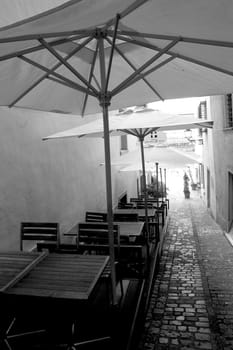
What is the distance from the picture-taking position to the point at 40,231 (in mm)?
4871

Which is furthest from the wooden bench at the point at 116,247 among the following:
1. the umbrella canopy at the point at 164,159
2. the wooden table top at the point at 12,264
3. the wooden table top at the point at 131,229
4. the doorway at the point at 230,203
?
the doorway at the point at 230,203

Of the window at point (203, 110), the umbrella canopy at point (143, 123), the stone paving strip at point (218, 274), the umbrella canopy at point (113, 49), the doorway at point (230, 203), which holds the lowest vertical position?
the stone paving strip at point (218, 274)

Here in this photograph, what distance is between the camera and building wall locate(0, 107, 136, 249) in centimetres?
493

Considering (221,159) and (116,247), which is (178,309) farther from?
(221,159)

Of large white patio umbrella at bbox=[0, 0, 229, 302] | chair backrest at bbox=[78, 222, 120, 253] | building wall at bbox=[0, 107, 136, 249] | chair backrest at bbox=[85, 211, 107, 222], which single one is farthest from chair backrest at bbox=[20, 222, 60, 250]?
chair backrest at bbox=[85, 211, 107, 222]

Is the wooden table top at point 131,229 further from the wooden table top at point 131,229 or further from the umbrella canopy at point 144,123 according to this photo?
the umbrella canopy at point 144,123

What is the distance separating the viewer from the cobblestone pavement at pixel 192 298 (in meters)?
3.76

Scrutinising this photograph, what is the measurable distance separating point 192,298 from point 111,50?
4167 millimetres

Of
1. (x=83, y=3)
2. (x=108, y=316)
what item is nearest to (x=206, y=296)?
(x=108, y=316)

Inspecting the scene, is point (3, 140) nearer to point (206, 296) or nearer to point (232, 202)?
point (206, 296)

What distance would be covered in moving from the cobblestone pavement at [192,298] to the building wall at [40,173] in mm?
2589

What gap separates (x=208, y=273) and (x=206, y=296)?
4.26 feet

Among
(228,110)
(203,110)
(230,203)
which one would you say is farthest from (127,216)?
(203,110)

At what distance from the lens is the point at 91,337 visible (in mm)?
3260
